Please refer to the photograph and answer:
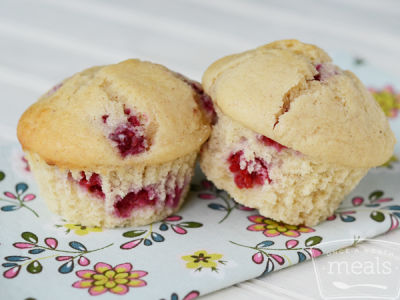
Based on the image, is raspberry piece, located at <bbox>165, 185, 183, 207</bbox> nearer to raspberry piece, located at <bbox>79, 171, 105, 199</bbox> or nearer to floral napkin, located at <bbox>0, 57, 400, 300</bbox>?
floral napkin, located at <bbox>0, 57, 400, 300</bbox>

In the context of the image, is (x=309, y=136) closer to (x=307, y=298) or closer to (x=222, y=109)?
(x=222, y=109)

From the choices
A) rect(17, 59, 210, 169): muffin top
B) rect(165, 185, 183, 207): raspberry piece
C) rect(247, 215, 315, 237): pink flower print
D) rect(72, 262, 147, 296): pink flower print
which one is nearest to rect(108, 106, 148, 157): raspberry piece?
rect(17, 59, 210, 169): muffin top

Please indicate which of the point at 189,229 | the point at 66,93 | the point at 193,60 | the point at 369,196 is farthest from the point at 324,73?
the point at 193,60

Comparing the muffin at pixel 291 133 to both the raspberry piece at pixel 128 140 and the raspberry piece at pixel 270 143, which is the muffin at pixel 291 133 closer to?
the raspberry piece at pixel 270 143

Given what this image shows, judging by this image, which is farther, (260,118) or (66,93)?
(66,93)

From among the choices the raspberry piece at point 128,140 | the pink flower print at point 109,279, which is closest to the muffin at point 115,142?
the raspberry piece at point 128,140

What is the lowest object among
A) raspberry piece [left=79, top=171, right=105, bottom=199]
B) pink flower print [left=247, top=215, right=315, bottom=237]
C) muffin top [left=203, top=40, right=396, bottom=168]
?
pink flower print [left=247, top=215, right=315, bottom=237]
